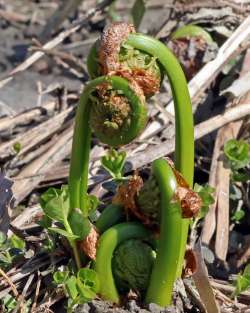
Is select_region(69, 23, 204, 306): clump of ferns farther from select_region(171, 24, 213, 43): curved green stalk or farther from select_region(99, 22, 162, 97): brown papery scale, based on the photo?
select_region(171, 24, 213, 43): curved green stalk

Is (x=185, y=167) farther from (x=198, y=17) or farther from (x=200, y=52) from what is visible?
(x=198, y=17)

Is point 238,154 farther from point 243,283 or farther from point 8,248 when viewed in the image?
point 8,248

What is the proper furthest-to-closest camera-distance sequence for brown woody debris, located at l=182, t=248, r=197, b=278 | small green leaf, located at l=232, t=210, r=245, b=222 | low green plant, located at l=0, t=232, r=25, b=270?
small green leaf, located at l=232, t=210, r=245, b=222, low green plant, located at l=0, t=232, r=25, b=270, brown woody debris, located at l=182, t=248, r=197, b=278

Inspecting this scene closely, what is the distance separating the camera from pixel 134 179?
174 centimetres

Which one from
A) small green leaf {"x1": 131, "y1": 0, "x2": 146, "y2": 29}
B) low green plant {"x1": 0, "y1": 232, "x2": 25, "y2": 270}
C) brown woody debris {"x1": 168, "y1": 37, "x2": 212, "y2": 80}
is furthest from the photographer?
small green leaf {"x1": 131, "y1": 0, "x2": 146, "y2": 29}

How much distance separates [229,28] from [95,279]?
4.64 feet

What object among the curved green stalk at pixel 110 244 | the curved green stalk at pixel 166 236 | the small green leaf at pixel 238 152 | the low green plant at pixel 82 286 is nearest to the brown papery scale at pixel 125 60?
the curved green stalk at pixel 166 236

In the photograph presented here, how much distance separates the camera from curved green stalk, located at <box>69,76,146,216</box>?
157 centimetres

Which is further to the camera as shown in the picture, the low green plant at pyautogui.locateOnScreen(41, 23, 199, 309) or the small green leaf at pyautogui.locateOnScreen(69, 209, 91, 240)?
the small green leaf at pyautogui.locateOnScreen(69, 209, 91, 240)

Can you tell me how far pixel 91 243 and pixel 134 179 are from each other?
6.5 inches

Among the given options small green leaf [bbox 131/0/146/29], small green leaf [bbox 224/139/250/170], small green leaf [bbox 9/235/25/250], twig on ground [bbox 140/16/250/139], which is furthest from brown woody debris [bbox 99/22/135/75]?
small green leaf [bbox 131/0/146/29]

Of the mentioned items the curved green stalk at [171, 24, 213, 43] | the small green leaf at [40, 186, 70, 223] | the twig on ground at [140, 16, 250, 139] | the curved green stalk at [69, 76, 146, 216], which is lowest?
the small green leaf at [40, 186, 70, 223]

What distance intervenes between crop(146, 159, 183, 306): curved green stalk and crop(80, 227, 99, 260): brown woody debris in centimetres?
14

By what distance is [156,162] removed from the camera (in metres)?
1.64
